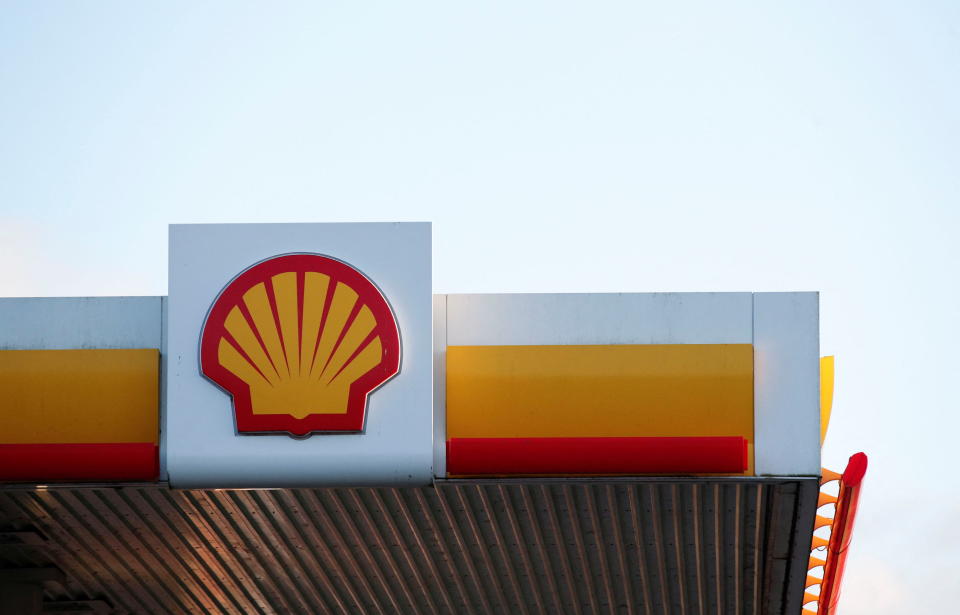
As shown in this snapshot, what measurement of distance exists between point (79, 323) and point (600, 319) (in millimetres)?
5588

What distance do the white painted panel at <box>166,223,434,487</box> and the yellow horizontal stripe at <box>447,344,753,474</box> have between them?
1.83ft

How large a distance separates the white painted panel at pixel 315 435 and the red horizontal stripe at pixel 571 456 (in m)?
0.47

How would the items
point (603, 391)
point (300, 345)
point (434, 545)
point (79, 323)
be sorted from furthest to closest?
point (434, 545)
point (79, 323)
point (603, 391)
point (300, 345)

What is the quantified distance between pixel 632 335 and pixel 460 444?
214 cm

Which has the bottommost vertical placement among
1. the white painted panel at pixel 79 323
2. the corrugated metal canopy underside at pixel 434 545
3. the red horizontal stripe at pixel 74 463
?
the corrugated metal canopy underside at pixel 434 545

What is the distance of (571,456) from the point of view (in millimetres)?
13125

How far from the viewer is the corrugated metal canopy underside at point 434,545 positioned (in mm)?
14117

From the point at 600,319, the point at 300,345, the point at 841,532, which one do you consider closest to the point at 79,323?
the point at 300,345

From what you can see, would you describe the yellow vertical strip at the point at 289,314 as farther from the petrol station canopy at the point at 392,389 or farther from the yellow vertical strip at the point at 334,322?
the yellow vertical strip at the point at 334,322

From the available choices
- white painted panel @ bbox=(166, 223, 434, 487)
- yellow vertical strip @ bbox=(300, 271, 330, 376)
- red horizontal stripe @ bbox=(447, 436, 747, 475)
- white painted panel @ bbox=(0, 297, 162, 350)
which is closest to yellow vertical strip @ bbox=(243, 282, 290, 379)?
yellow vertical strip @ bbox=(300, 271, 330, 376)

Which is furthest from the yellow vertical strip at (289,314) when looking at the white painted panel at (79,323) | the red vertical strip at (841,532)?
the red vertical strip at (841,532)

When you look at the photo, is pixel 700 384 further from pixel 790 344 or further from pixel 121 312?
pixel 121 312

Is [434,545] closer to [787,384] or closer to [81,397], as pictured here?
[81,397]

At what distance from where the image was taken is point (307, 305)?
1313 centimetres
